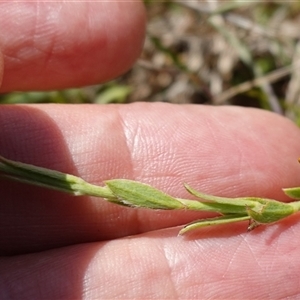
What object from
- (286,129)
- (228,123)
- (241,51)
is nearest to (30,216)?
(228,123)

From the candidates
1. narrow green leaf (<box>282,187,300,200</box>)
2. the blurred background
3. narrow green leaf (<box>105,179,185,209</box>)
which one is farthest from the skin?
the blurred background

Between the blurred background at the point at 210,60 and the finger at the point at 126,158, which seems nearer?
the finger at the point at 126,158

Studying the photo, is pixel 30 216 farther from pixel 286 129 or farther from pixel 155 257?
pixel 286 129


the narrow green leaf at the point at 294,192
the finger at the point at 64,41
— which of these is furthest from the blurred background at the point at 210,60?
the narrow green leaf at the point at 294,192

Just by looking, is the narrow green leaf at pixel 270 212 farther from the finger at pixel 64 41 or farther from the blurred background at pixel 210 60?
the blurred background at pixel 210 60

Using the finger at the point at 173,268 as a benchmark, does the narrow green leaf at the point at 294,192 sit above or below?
above

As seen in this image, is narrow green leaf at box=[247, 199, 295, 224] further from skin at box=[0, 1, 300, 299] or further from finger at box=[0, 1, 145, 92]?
finger at box=[0, 1, 145, 92]
